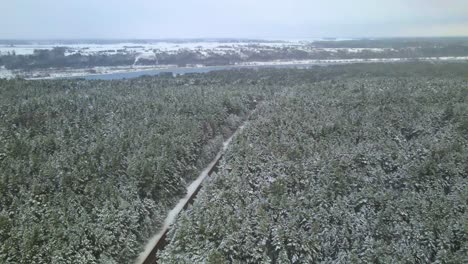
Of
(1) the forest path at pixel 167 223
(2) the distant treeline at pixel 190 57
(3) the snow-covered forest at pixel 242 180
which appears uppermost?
(2) the distant treeline at pixel 190 57

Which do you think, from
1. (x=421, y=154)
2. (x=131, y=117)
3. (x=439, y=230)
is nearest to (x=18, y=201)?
(x=131, y=117)

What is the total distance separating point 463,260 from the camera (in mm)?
20781

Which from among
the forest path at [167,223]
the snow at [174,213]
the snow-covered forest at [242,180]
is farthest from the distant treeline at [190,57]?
the forest path at [167,223]

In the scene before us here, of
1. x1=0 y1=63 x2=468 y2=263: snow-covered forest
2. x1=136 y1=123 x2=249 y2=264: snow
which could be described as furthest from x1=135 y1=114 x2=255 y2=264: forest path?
x1=0 y1=63 x2=468 y2=263: snow-covered forest

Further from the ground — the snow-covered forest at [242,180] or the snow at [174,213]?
the snow-covered forest at [242,180]

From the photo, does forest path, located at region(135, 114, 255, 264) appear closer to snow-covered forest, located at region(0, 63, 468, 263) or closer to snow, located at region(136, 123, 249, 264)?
snow, located at region(136, 123, 249, 264)

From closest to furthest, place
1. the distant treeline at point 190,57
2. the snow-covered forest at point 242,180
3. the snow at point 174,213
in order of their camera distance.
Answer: the snow-covered forest at point 242,180
the snow at point 174,213
the distant treeline at point 190,57

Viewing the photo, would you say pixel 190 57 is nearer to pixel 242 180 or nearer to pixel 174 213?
pixel 174 213

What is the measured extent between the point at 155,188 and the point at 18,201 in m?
10.7

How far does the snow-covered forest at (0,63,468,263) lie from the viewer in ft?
74.8

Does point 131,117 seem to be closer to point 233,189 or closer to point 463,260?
point 233,189

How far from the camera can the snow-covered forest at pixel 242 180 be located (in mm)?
22797

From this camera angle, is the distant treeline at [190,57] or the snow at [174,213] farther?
the distant treeline at [190,57]

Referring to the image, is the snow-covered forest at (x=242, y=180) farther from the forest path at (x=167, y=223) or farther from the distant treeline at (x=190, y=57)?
the distant treeline at (x=190, y=57)
